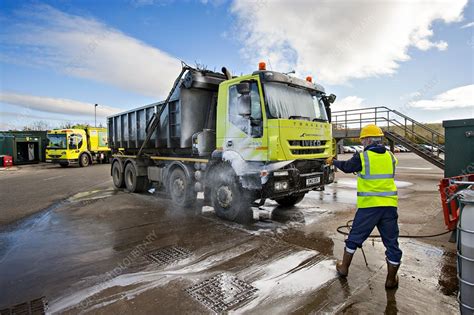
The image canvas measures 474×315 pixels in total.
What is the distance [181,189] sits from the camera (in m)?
7.01

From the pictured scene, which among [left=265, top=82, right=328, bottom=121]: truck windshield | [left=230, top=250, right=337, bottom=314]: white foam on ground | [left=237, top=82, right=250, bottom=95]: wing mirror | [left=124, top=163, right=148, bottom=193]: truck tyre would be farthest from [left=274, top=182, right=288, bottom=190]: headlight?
[left=124, top=163, right=148, bottom=193]: truck tyre

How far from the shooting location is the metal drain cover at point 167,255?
3.91 m

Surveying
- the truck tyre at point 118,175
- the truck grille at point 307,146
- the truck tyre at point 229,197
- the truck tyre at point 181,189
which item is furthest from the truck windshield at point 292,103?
the truck tyre at point 118,175

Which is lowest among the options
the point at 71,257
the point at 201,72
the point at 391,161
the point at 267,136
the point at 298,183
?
the point at 71,257

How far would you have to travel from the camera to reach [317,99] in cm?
623

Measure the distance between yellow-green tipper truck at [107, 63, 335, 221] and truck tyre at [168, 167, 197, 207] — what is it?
0.02 meters

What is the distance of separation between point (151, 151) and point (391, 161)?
7.08m

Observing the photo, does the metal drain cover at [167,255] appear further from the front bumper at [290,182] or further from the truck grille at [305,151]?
the truck grille at [305,151]

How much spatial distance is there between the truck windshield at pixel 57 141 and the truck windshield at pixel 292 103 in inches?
811

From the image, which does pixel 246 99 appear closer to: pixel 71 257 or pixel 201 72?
pixel 201 72

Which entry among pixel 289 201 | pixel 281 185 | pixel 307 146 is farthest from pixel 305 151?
pixel 289 201

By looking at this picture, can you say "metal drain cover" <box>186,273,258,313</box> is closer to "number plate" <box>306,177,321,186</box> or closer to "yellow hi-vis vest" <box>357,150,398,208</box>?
"yellow hi-vis vest" <box>357,150,398,208</box>

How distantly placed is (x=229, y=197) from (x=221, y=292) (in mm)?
2667

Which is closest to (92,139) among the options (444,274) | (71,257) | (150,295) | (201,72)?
(201,72)
